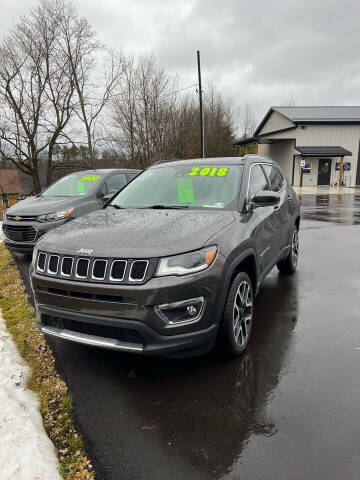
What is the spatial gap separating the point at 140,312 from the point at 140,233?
26.9 inches

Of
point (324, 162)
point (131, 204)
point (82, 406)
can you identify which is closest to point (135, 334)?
point (82, 406)

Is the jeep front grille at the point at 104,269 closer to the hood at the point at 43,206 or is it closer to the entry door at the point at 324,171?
the hood at the point at 43,206

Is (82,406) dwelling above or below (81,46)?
below

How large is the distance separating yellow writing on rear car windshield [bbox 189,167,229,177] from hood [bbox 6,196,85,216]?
11.2 ft

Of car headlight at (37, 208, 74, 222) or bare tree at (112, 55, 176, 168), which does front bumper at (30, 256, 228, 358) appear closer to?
car headlight at (37, 208, 74, 222)

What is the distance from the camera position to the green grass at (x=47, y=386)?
80.3 inches

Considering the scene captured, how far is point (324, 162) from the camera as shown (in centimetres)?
3127

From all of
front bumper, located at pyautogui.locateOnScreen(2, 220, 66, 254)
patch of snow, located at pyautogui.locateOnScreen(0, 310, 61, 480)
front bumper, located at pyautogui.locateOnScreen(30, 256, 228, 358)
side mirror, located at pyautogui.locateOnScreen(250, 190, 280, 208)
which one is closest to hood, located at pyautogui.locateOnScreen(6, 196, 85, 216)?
front bumper, located at pyautogui.locateOnScreen(2, 220, 66, 254)

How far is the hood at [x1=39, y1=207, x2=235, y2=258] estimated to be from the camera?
101 inches

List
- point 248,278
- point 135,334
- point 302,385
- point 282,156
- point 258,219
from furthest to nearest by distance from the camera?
point 282,156 < point 258,219 < point 248,278 < point 302,385 < point 135,334

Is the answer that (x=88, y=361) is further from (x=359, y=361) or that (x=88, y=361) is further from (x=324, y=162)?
(x=324, y=162)

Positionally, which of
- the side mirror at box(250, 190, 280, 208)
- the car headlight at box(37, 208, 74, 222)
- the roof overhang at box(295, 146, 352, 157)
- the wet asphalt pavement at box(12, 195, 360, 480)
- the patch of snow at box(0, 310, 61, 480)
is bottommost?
the wet asphalt pavement at box(12, 195, 360, 480)

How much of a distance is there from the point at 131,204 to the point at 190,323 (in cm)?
182

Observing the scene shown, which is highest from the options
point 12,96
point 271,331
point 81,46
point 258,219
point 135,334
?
point 81,46
